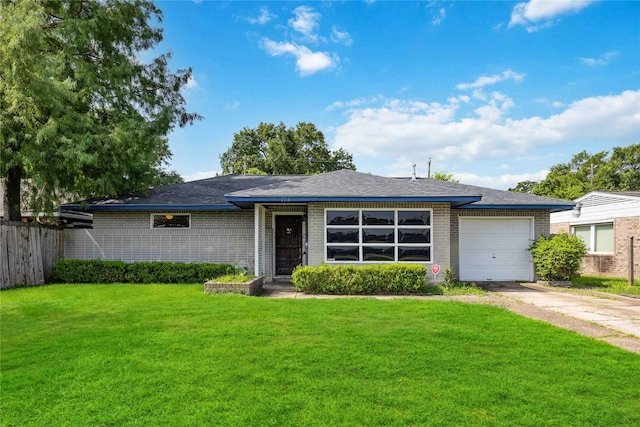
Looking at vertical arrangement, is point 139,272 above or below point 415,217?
below

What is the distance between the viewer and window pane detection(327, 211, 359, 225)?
35.5ft

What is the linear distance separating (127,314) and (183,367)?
11.1ft

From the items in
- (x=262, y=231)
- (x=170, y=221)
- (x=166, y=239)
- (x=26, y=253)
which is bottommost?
(x=26, y=253)

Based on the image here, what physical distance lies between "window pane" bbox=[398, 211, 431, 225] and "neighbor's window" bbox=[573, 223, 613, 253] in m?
9.17

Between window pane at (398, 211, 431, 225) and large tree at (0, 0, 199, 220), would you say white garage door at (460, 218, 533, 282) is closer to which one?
window pane at (398, 211, 431, 225)

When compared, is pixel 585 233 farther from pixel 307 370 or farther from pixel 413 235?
pixel 307 370

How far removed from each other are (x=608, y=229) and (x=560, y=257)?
217 inches

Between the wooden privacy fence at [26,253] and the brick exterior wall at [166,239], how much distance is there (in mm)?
786

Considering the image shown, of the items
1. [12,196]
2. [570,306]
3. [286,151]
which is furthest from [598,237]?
[286,151]

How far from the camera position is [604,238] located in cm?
1544

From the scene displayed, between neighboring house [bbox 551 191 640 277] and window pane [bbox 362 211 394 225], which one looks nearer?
window pane [bbox 362 211 394 225]

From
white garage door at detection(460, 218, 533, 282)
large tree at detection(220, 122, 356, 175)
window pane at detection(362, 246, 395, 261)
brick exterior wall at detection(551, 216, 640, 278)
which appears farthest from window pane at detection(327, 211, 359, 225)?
large tree at detection(220, 122, 356, 175)

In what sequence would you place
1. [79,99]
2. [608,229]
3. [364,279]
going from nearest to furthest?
[364,279] < [79,99] < [608,229]

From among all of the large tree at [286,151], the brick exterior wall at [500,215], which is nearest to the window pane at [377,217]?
the brick exterior wall at [500,215]
